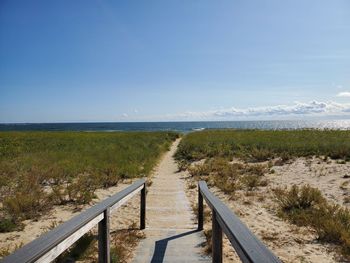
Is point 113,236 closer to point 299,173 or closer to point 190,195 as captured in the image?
point 190,195

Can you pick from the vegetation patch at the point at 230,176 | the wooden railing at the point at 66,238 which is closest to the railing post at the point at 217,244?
the wooden railing at the point at 66,238

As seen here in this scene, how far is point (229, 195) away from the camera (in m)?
10.4

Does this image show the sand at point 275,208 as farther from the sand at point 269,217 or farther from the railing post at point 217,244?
the railing post at point 217,244

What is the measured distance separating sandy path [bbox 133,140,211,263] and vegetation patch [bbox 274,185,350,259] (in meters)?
2.37

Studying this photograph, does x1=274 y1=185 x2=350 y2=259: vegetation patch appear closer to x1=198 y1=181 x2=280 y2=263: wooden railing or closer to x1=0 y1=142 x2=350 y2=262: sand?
x1=0 y1=142 x2=350 y2=262: sand

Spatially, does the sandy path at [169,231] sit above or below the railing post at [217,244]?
below

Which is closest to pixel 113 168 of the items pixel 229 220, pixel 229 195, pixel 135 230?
pixel 229 195

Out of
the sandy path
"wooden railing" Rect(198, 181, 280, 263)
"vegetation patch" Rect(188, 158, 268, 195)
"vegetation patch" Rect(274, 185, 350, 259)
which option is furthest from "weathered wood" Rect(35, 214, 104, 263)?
"vegetation patch" Rect(188, 158, 268, 195)

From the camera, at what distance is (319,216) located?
741 cm

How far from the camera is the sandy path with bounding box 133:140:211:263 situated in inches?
198

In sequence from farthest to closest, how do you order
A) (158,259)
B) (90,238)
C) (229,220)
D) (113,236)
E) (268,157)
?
(268,157)
(113,236)
(90,238)
(158,259)
(229,220)

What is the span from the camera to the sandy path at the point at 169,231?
16.5ft

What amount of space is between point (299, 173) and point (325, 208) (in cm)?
638

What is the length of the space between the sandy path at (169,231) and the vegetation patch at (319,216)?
2373 millimetres
